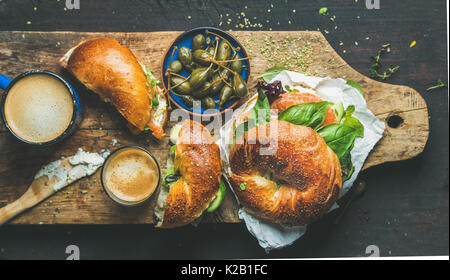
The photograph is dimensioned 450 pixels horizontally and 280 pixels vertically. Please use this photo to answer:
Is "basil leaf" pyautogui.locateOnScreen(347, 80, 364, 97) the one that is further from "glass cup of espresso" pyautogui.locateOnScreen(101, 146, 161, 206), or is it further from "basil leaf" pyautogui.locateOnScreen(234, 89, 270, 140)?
"glass cup of espresso" pyautogui.locateOnScreen(101, 146, 161, 206)

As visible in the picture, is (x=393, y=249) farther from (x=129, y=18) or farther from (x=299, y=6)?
(x=129, y=18)

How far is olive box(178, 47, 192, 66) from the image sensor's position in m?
1.61

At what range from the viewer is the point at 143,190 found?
1.56 m

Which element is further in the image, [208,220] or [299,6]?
[299,6]

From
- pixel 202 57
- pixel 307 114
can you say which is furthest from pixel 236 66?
pixel 307 114

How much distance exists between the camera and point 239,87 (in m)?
1.58

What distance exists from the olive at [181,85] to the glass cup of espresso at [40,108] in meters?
0.49

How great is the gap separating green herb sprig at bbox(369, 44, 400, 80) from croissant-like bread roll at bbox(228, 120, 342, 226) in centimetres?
69

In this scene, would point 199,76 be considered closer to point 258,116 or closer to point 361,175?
point 258,116

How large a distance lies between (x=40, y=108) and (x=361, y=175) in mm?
1776

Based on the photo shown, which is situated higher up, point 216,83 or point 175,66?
point 175,66

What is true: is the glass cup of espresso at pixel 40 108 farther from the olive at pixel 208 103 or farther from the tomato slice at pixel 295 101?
the tomato slice at pixel 295 101
